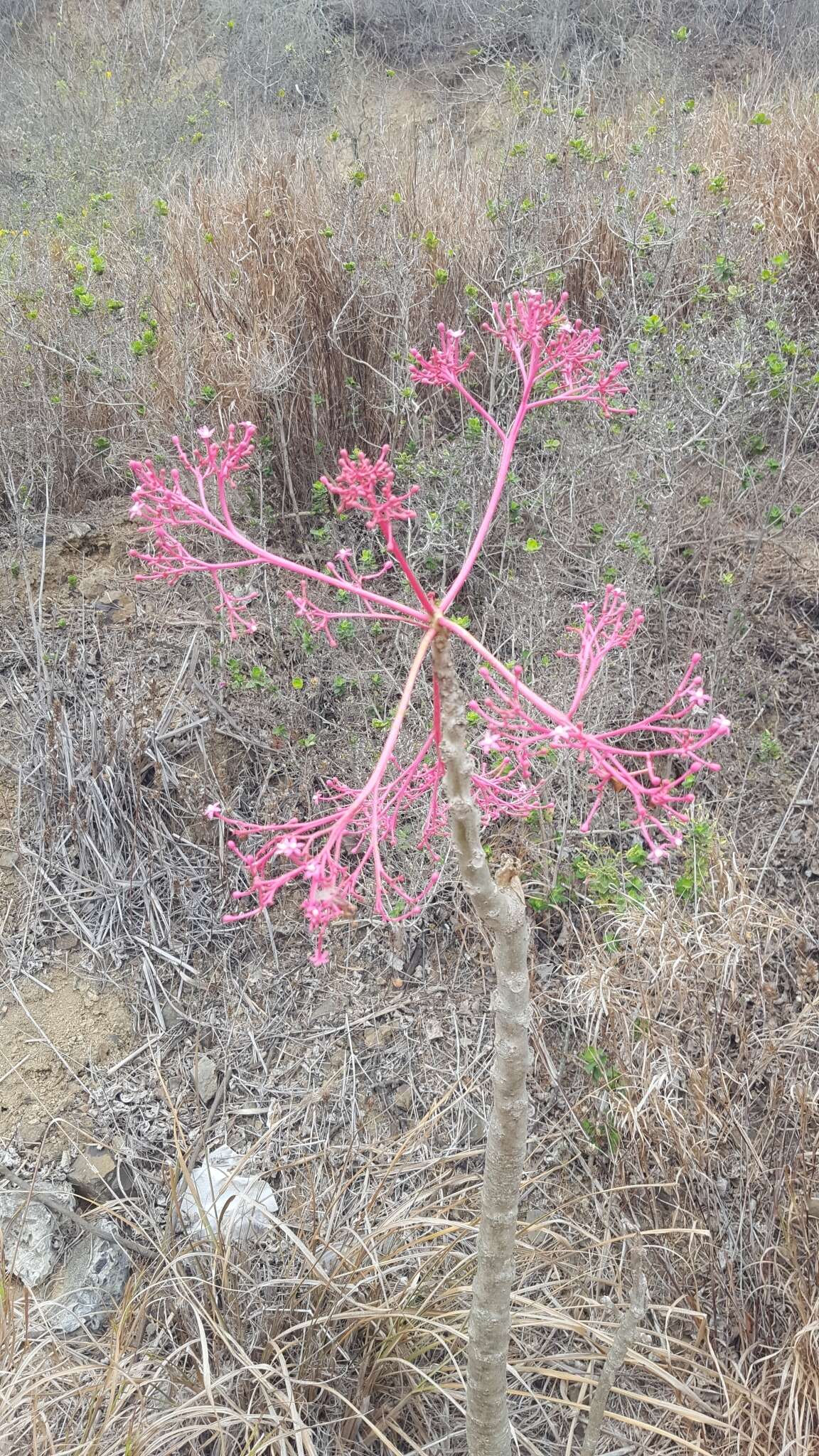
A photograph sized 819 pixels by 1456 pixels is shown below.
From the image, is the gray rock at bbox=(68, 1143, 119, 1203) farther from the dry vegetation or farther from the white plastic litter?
the white plastic litter

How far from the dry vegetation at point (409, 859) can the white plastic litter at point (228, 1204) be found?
0.23ft

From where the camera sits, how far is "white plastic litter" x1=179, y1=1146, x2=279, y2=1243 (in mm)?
2107

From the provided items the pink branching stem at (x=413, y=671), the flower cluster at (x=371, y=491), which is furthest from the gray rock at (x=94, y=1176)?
the flower cluster at (x=371, y=491)

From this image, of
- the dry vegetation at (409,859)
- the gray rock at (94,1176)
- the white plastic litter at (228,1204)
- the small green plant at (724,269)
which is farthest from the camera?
the small green plant at (724,269)

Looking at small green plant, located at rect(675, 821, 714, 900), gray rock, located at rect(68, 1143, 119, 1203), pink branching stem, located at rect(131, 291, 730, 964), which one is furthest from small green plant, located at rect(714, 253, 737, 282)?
gray rock, located at rect(68, 1143, 119, 1203)

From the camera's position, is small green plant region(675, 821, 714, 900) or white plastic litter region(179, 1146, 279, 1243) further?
small green plant region(675, 821, 714, 900)

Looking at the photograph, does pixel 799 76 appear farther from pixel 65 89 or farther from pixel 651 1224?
pixel 651 1224

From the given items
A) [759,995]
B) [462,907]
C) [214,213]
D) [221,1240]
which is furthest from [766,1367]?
[214,213]

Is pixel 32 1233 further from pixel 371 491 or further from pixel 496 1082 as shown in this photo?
pixel 371 491

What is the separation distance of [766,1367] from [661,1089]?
52 cm

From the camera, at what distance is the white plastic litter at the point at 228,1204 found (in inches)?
83.0

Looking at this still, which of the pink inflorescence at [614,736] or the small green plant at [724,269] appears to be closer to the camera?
the pink inflorescence at [614,736]

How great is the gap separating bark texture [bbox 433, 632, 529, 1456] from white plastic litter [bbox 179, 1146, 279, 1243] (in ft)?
2.28

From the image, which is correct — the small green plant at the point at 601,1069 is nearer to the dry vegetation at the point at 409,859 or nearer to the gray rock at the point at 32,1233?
the dry vegetation at the point at 409,859
